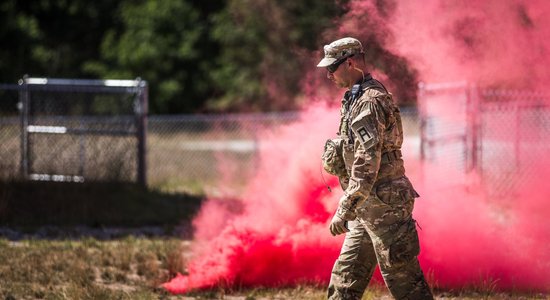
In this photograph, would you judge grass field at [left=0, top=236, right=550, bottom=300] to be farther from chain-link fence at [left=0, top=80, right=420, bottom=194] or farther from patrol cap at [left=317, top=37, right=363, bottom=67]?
chain-link fence at [left=0, top=80, right=420, bottom=194]

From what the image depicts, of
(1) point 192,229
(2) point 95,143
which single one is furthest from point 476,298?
(2) point 95,143

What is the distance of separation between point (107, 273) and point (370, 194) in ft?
11.8

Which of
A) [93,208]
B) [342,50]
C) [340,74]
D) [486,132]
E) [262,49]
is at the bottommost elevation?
[93,208]

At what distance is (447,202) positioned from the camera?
782 centimetres

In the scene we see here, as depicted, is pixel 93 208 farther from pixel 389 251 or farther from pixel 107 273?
pixel 389 251

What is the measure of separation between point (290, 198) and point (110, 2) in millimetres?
26167

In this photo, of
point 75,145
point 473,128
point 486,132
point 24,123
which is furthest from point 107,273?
point 486,132

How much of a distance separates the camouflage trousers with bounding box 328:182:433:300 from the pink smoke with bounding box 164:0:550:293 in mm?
1744

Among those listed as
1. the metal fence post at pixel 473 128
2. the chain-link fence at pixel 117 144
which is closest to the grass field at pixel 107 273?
the chain-link fence at pixel 117 144

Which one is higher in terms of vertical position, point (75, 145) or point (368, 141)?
point (368, 141)

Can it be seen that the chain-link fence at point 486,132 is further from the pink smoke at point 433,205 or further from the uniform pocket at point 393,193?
the uniform pocket at point 393,193

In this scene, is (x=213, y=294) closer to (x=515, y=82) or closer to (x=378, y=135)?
(x=378, y=135)

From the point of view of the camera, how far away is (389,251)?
5055 millimetres

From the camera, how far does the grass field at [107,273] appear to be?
6.79 m
